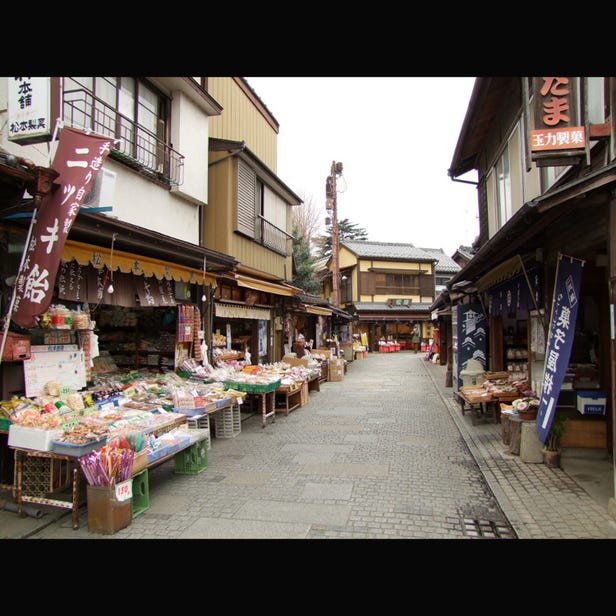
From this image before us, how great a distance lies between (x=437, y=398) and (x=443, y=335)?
14356mm

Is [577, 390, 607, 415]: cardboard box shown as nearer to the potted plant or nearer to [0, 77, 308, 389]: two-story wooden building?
the potted plant

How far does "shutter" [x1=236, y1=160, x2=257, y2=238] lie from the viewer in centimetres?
1237

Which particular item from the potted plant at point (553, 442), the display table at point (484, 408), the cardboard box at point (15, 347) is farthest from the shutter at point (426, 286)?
the cardboard box at point (15, 347)

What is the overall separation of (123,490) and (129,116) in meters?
6.97

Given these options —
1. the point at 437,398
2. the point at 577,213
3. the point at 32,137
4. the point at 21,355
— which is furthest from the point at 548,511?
the point at 437,398

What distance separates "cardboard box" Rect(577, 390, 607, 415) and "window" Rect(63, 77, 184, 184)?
8.35m

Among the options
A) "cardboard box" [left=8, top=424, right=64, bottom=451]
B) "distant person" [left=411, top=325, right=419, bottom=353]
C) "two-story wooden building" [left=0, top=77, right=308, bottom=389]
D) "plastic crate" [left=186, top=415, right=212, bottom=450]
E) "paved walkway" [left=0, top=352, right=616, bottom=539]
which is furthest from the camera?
"distant person" [left=411, top=325, right=419, bottom=353]

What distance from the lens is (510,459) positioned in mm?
7250

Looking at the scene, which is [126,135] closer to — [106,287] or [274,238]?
[106,287]

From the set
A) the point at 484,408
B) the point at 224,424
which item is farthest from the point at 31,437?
the point at 484,408

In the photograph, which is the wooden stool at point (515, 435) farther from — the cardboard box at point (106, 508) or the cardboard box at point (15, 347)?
the cardboard box at point (15, 347)

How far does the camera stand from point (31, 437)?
193 inches

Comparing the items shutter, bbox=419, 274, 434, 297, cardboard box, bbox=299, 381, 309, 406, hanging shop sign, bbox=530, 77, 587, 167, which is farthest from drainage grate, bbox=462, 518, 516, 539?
shutter, bbox=419, 274, 434, 297

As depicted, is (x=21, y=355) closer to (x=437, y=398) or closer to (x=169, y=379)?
(x=169, y=379)
